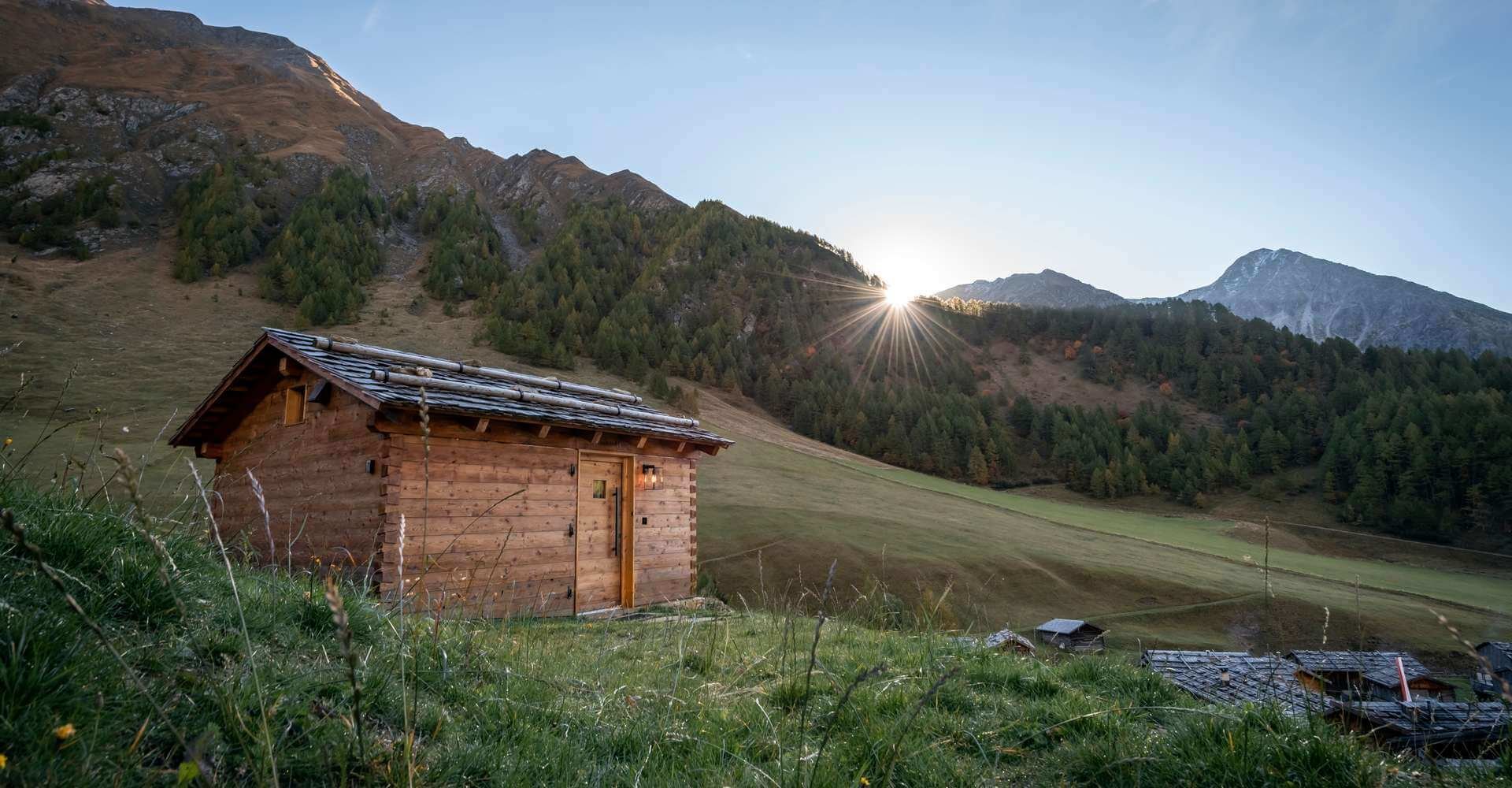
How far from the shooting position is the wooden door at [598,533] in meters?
14.9

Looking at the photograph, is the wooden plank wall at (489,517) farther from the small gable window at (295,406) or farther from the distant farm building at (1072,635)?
the distant farm building at (1072,635)

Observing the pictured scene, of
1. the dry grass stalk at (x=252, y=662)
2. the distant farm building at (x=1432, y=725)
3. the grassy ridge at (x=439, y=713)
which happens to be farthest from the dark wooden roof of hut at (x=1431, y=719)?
the dry grass stalk at (x=252, y=662)

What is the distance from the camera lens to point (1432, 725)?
3.46m

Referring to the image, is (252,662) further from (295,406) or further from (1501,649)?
(1501,649)

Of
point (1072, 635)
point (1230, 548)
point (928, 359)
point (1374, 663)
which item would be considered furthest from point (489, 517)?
point (928, 359)

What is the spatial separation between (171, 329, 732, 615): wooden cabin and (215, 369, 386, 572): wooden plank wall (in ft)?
0.15

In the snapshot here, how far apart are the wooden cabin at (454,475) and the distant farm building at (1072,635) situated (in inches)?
433

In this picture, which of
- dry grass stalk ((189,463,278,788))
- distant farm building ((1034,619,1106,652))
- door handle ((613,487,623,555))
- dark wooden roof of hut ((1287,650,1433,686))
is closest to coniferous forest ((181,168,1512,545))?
distant farm building ((1034,619,1106,652))

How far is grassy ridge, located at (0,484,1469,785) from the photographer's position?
2088 mm

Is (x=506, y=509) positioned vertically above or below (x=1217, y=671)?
above

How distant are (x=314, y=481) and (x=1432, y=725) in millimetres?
15808

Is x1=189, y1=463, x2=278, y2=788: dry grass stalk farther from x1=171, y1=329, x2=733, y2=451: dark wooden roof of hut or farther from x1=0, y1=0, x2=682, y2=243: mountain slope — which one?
x1=0, y1=0, x2=682, y2=243: mountain slope

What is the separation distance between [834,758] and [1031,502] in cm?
5606

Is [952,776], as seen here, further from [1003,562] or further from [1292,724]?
[1003,562]
